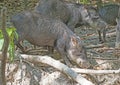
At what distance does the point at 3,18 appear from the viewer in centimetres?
147

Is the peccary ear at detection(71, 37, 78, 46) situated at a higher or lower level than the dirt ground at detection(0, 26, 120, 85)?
higher

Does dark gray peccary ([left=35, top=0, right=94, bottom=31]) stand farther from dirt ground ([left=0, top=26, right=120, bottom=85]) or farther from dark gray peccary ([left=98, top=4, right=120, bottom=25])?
dirt ground ([left=0, top=26, right=120, bottom=85])

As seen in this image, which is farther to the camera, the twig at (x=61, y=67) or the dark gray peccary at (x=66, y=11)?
the dark gray peccary at (x=66, y=11)

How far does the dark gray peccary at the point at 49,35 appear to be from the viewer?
570 centimetres

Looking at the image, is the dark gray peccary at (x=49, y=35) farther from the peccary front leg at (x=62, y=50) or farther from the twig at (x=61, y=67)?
the twig at (x=61, y=67)

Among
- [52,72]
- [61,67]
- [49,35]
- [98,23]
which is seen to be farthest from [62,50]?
[98,23]

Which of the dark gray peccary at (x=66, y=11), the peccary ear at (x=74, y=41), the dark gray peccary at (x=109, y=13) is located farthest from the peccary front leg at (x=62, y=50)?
the dark gray peccary at (x=109, y=13)

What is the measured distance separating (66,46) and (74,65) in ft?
1.09

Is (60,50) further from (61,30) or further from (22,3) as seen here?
(22,3)

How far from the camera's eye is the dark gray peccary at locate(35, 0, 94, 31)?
7.47 meters

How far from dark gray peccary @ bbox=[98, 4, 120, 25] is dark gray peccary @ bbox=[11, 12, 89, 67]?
249 cm

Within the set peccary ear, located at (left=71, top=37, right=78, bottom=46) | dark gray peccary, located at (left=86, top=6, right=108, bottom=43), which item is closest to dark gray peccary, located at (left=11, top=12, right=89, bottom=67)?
peccary ear, located at (left=71, top=37, right=78, bottom=46)

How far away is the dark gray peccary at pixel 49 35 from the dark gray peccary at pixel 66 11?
1.31m

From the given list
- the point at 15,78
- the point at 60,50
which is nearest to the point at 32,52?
the point at 60,50
